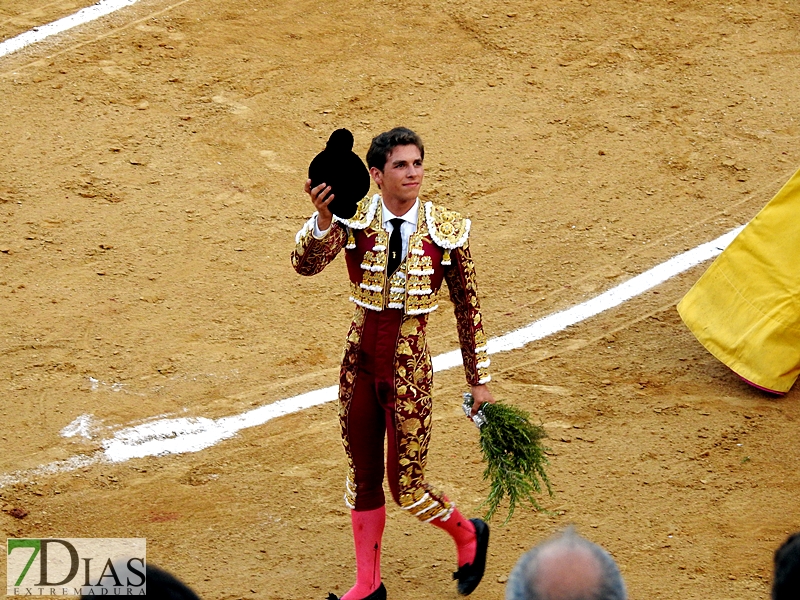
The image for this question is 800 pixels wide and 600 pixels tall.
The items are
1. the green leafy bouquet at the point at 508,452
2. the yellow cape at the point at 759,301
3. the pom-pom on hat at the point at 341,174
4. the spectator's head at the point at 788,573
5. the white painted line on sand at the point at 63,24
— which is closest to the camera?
the spectator's head at the point at 788,573

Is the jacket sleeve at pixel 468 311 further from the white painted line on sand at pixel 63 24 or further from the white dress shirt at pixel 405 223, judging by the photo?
the white painted line on sand at pixel 63 24

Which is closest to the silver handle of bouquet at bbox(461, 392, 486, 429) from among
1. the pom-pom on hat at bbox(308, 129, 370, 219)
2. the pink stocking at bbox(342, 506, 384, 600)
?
the pink stocking at bbox(342, 506, 384, 600)

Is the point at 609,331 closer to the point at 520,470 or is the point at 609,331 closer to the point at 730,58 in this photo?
the point at 520,470

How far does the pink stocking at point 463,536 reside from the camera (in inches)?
220

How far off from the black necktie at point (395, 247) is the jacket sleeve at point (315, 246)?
0.71ft

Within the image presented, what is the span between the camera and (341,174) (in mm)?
4949

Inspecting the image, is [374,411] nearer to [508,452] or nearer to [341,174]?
[508,452]

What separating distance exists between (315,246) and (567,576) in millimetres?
2724

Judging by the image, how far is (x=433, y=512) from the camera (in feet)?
18.0

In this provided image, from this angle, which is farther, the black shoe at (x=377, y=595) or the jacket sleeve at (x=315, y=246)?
the black shoe at (x=377, y=595)

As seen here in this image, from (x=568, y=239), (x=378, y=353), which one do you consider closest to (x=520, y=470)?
(x=378, y=353)

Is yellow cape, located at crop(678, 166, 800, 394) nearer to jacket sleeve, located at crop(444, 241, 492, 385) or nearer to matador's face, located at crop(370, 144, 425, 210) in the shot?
jacket sleeve, located at crop(444, 241, 492, 385)

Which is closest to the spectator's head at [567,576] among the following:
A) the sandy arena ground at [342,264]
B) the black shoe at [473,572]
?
the black shoe at [473,572]

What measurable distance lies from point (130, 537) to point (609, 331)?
353 centimetres
